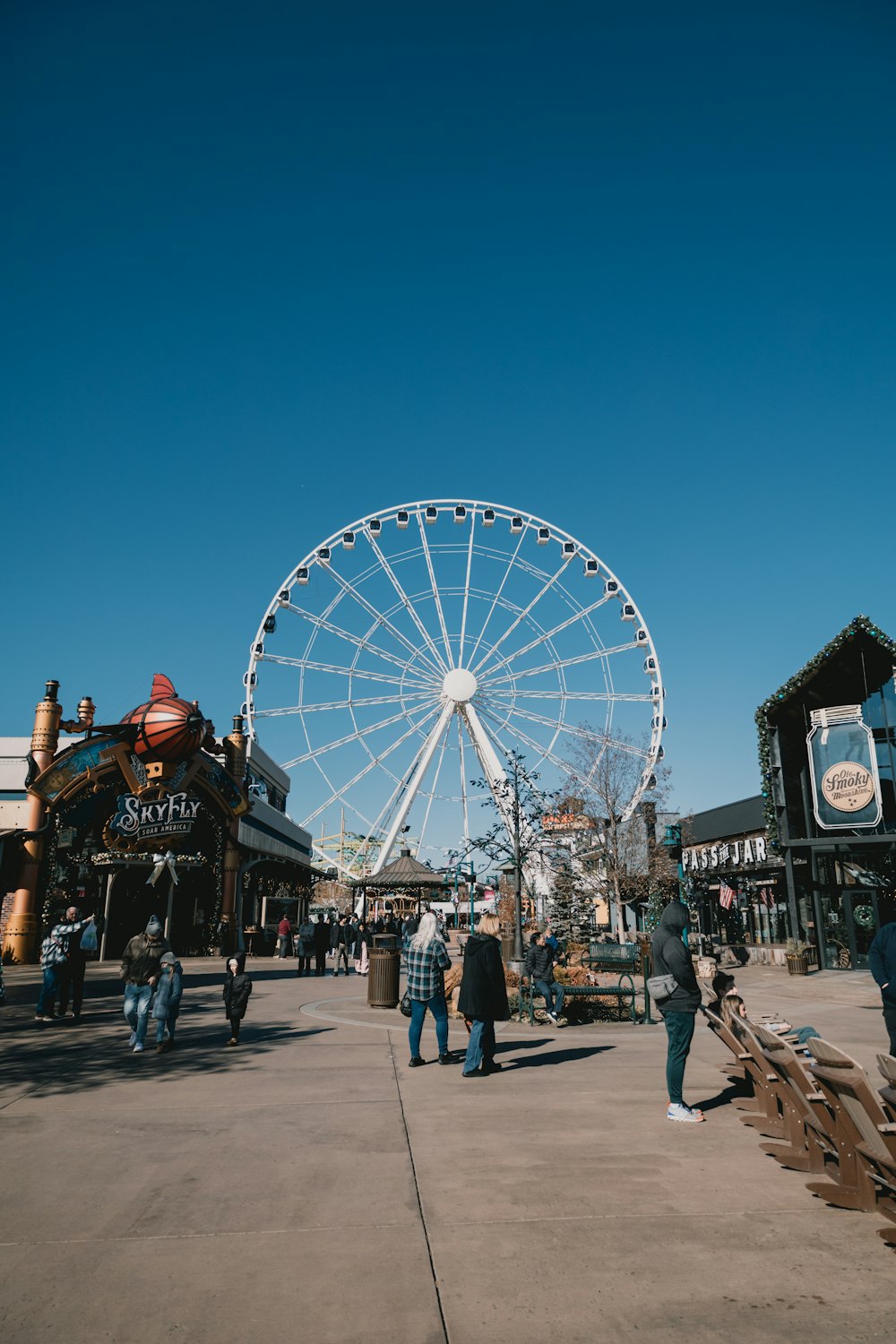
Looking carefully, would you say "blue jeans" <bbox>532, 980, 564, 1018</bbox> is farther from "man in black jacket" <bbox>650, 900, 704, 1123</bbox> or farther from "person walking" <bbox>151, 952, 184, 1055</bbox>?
"man in black jacket" <bbox>650, 900, 704, 1123</bbox>

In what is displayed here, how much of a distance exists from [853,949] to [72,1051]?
20477mm

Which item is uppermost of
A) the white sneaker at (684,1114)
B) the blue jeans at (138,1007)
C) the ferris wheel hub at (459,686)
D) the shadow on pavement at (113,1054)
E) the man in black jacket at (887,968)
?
the ferris wheel hub at (459,686)

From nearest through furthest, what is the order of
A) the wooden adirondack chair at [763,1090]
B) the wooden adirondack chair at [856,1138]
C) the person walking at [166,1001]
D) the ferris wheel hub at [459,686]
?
the wooden adirondack chair at [856,1138]
the wooden adirondack chair at [763,1090]
the person walking at [166,1001]
the ferris wheel hub at [459,686]

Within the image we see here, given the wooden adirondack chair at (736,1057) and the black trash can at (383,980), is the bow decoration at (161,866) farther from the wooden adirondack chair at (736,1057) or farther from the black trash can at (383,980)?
the wooden adirondack chair at (736,1057)

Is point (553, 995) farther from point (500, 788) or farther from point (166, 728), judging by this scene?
point (166, 728)

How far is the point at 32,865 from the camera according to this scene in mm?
22422

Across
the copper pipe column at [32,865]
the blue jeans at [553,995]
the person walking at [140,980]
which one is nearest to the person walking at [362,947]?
the copper pipe column at [32,865]

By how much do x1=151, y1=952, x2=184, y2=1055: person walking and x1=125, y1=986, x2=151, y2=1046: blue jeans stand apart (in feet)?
0.41

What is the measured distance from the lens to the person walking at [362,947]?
2280cm

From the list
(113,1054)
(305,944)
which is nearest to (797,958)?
(305,944)

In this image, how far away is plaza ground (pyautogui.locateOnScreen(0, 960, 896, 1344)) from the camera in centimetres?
331

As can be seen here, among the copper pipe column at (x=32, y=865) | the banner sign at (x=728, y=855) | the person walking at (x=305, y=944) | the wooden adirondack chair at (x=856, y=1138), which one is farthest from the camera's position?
the banner sign at (x=728, y=855)

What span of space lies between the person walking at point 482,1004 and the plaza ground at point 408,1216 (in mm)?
333

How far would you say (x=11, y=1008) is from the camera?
1339 cm
